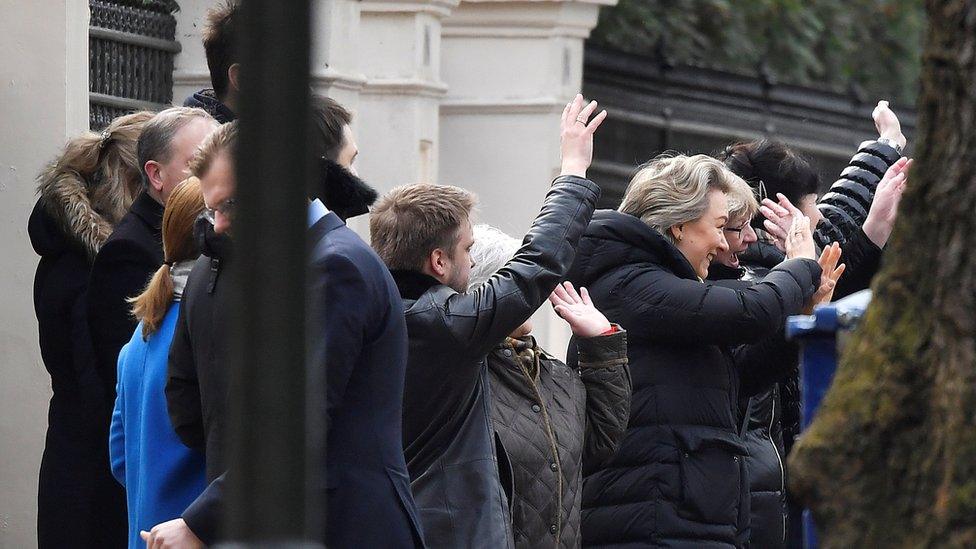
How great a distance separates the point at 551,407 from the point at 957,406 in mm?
2039

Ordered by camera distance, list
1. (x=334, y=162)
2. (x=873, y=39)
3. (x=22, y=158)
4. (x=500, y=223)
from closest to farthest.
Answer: (x=334, y=162)
(x=22, y=158)
(x=500, y=223)
(x=873, y=39)

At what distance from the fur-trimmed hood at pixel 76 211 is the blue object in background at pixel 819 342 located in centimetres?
231

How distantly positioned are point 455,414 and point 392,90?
3894 mm

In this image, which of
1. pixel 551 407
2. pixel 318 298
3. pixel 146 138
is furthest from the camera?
pixel 146 138

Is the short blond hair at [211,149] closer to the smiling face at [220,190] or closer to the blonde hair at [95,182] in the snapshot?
the smiling face at [220,190]

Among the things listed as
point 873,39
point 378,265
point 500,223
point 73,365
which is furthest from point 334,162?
point 873,39

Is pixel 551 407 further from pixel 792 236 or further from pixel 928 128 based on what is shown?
pixel 928 128

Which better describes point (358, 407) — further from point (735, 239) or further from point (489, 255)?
point (735, 239)

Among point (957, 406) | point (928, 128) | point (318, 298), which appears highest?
point (928, 128)

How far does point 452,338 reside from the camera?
12.1ft

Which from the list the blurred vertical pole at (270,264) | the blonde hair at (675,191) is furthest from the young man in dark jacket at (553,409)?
the blurred vertical pole at (270,264)

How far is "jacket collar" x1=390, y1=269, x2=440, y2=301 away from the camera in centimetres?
382

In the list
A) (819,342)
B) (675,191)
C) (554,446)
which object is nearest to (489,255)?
(554,446)

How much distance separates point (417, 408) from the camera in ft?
12.2
